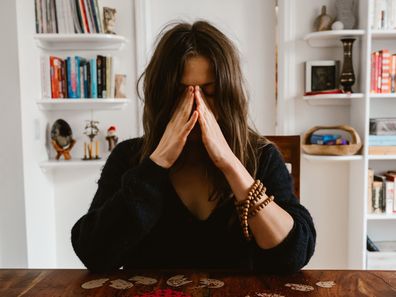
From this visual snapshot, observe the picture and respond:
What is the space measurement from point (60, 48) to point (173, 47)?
1741 millimetres

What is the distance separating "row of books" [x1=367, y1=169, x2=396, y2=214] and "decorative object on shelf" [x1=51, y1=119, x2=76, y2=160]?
173cm

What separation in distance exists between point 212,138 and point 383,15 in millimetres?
1859

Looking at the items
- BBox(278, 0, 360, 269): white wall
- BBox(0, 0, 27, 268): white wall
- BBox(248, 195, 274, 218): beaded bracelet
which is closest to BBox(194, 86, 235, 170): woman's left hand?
BBox(248, 195, 274, 218): beaded bracelet

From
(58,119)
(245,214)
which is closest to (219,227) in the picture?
(245,214)

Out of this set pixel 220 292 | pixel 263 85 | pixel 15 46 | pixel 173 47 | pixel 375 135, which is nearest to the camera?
pixel 220 292

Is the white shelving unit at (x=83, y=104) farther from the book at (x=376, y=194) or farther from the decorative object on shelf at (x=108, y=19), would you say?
the book at (x=376, y=194)

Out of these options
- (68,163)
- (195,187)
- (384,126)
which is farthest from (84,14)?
(384,126)

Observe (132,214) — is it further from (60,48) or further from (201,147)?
(60,48)

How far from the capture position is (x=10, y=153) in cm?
230

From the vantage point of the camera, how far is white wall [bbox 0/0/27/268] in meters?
2.25

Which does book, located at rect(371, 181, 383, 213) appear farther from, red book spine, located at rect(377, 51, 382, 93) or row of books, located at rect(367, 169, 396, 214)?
red book spine, located at rect(377, 51, 382, 93)

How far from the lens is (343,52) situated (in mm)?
2639

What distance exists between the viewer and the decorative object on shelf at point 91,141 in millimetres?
2689

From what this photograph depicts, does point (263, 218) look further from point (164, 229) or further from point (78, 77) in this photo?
point (78, 77)
